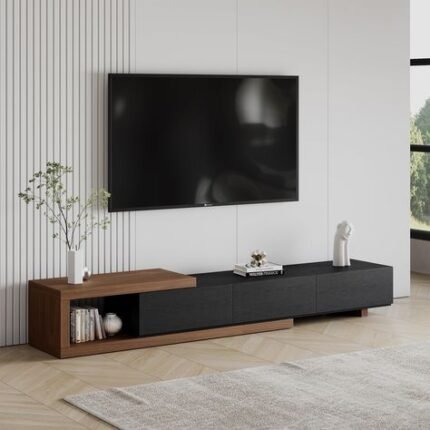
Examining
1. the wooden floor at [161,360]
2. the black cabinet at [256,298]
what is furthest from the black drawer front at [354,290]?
the wooden floor at [161,360]

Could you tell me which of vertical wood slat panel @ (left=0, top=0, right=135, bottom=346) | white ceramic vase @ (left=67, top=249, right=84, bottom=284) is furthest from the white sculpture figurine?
white ceramic vase @ (left=67, top=249, right=84, bottom=284)

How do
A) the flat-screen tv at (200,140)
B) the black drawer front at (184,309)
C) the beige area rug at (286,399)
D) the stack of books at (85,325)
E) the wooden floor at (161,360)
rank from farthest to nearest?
the flat-screen tv at (200,140) → the black drawer front at (184,309) → the stack of books at (85,325) → the wooden floor at (161,360) → the beige area rug at (286,399)

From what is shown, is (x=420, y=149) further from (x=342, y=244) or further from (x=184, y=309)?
(x=184, y=309)

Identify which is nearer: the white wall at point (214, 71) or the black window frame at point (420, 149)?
the white wall at point (214, 71)

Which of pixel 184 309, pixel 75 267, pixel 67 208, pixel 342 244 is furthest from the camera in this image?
pixel 342 244

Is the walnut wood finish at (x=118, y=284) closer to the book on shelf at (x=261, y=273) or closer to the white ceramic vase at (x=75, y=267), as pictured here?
the white ceramic vase at (x=75, y=267)

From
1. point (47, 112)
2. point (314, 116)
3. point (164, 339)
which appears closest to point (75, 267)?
point (164, 339)

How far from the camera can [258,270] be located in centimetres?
667

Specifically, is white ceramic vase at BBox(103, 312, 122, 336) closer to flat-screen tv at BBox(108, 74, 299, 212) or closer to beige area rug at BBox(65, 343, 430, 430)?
flat-screen tv at BBox(108, 74, 299, 212)

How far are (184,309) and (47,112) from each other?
1.46m

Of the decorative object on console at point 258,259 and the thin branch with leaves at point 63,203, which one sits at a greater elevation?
the thin branch with leaves at point 63,203

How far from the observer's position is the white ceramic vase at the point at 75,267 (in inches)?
236

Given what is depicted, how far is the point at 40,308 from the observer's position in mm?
6027

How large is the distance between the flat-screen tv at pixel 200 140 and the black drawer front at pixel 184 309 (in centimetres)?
65
